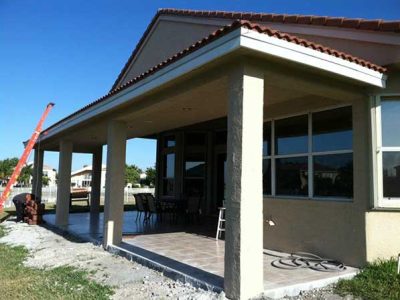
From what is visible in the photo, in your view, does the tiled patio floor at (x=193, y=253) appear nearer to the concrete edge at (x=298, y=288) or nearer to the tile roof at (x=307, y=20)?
the concrete edge at (x=298, y=288)

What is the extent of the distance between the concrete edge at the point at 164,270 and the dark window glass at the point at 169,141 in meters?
8.11

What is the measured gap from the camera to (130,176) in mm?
82062

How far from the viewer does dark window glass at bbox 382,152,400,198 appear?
21.1 feet

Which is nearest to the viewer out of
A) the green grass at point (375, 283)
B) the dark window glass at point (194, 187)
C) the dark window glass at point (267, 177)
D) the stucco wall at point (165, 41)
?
the green grass at point (375, 283)

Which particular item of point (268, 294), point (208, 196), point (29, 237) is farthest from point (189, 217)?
point (268, 294)

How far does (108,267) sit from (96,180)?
1104 centimetres

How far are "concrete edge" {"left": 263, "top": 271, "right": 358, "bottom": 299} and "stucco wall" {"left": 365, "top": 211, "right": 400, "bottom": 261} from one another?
72 centimetres

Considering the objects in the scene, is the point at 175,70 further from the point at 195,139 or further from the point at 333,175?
the point at 195,139

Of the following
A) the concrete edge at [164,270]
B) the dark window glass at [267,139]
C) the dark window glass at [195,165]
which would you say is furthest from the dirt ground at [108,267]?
the dark window glass at [195,165]

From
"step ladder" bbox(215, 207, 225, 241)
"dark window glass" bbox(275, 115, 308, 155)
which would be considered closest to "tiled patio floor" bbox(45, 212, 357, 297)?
"step ladder" bbox(215, 207, 225, 241)

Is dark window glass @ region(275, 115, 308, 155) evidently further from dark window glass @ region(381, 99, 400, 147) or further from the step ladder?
the step ladder

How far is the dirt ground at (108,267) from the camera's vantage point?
5484mm

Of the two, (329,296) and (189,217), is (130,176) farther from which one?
(329,296)

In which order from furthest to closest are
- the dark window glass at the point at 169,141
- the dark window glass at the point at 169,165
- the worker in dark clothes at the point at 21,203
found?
1. the dark window glass at the point at 169,141
2. the dark window glass at the point at 169,165
3. the worker in dark clothes at the point at 21,203
